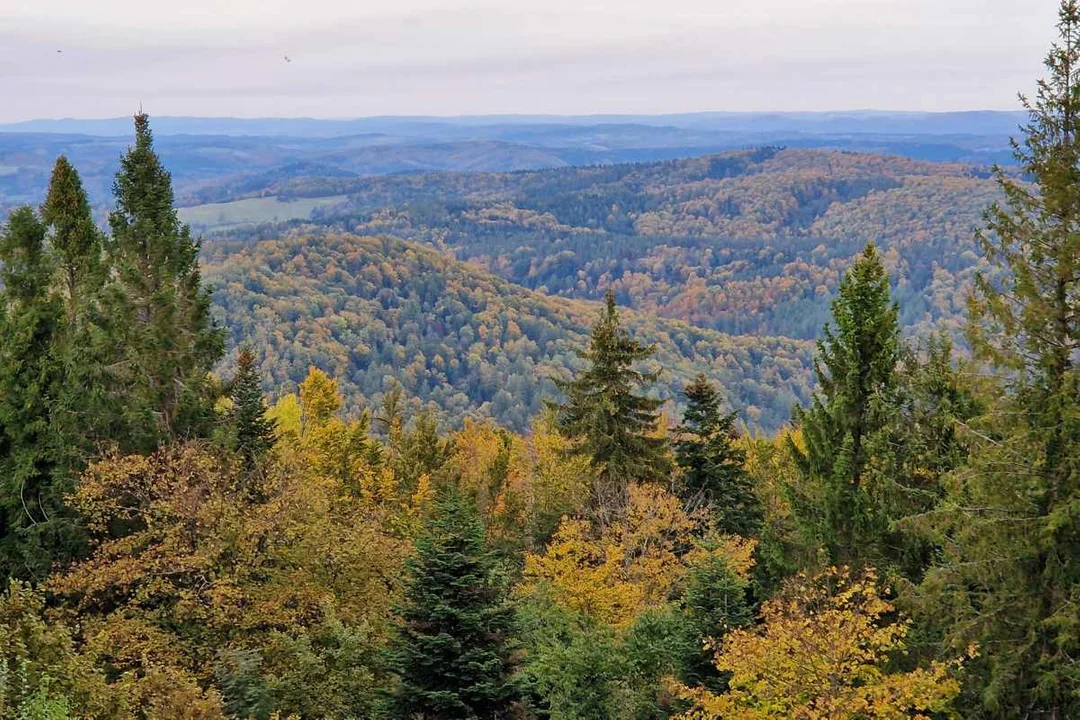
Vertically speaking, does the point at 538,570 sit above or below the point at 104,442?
below

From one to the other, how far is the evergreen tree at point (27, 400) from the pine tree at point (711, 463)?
19266 millimetres

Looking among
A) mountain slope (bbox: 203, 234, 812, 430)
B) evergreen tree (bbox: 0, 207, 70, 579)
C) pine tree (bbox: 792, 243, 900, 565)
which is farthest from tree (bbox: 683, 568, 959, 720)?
mountain slope (bbox: 203, 234, 812, 430)

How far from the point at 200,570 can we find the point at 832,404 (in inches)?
530

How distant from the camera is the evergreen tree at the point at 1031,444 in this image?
14.1m

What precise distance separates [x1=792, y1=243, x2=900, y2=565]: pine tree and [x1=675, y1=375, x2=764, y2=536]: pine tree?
11.3m

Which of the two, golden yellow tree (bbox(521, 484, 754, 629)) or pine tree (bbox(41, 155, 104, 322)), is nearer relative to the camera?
golden yellow tree (bbox(521, 484, 754, 629))

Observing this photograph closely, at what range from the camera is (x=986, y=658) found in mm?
14977

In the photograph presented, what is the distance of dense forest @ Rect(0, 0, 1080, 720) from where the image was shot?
46.3 feet

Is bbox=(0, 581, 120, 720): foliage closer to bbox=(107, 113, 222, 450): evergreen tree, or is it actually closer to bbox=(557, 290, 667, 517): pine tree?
bbox=(107, 113, 222, 450): evergreen tree

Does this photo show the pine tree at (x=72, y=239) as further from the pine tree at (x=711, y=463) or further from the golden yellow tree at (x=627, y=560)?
the pine tree at (x=711, y=463)

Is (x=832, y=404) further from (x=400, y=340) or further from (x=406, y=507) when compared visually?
(x=400, y=340)

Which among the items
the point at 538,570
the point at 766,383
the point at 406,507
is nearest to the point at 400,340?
the point at 766,383

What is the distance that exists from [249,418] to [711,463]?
51.4ft

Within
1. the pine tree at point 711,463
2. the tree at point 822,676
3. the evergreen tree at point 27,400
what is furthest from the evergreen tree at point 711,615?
the evergreen tree at point 27,400
